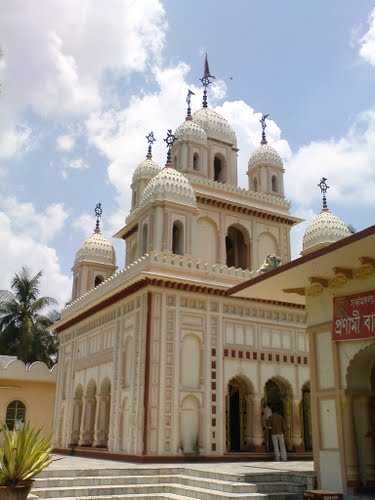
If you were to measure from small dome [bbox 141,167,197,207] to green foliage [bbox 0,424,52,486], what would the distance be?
1130 centimetres

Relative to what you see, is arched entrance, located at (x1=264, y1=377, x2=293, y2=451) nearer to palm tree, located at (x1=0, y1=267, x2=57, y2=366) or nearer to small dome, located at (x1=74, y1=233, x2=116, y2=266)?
small dome, located at (x1=74, y1=233, x2=116, y2=266)

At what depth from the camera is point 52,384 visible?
94.0 ft

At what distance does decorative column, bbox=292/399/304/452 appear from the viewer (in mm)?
19064

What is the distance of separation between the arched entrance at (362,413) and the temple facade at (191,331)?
3.63 m

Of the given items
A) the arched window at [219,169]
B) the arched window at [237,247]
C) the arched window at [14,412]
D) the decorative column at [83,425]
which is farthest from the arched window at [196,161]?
the arched window at [14,412]

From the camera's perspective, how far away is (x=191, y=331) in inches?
711

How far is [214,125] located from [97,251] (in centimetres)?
766

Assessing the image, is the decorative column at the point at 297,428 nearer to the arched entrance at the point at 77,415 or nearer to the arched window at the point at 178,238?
the arched window at the point at 178,238

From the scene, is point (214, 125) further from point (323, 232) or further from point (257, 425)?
point (257, 425)

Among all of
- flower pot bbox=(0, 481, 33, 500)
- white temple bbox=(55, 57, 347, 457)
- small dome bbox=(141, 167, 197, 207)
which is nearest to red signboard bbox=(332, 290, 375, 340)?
flower pot bbox=(0, 481, 33, 500)

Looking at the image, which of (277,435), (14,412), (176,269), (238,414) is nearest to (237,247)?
(176,269)

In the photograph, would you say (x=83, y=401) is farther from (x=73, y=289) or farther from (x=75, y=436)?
(x=73, y=289)

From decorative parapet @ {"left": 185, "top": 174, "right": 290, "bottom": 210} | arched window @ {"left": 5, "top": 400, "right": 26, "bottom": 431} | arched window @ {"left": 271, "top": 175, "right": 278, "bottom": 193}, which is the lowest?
arched window @ {"left": 5, "top": 400, "right": 26, "bottom": 431}

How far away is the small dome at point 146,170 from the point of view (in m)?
25.6
